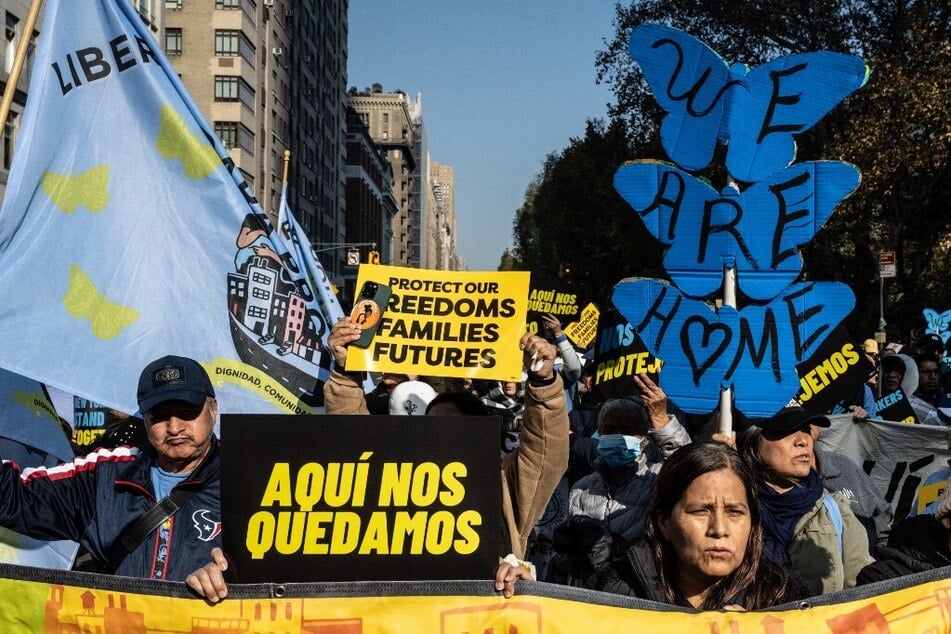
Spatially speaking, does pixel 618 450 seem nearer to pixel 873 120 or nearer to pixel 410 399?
pixel 410 399

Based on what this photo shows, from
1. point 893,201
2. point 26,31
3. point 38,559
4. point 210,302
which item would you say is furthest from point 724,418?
point 893,201

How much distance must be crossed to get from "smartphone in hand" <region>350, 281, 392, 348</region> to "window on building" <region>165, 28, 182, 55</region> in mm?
48012

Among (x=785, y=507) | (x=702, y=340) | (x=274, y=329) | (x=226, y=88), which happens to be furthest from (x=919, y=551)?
(x=226, y=88)

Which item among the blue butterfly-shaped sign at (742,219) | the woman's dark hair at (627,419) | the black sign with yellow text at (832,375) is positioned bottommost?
the woman's dark hair at (627,419)

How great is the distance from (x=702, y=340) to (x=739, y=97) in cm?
111

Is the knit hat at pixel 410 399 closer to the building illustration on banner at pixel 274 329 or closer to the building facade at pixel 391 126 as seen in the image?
the building illustration on banner at pixel 274 329

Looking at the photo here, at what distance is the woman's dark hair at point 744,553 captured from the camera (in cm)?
258

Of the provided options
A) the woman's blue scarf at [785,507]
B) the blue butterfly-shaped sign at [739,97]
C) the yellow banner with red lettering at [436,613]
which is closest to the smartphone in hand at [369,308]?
the blue butterfly-shaped sign at [739,97]

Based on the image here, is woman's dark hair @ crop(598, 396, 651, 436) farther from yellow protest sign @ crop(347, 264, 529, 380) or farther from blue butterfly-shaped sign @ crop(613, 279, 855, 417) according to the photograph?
yellow protest sign @ crop(347, 264, 529, 380)

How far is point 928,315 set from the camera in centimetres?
1191

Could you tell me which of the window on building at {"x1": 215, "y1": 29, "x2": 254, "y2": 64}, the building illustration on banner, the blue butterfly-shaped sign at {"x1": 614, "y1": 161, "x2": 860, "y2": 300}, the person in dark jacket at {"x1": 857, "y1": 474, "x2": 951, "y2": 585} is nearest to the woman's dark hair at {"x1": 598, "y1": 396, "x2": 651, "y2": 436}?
the blue butterfly-shaped sign at {"x1": 614, "y1": 161, "x2": 860, "y2": 300}

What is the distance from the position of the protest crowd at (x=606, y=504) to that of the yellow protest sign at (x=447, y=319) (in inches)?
49.7

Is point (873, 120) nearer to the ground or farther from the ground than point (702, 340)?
farther from the ground

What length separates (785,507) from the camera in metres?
3.61
